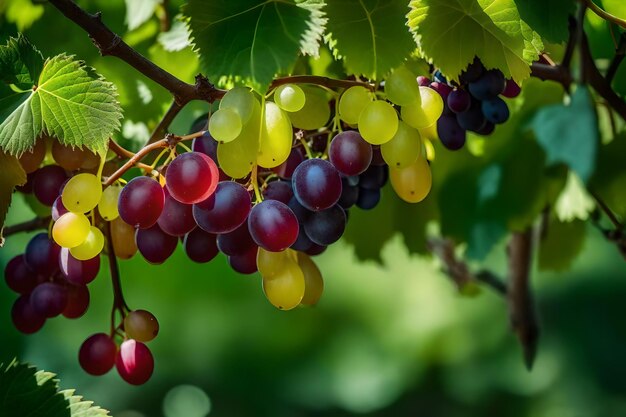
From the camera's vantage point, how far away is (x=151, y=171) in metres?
0.57

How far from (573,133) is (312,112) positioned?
240 mm

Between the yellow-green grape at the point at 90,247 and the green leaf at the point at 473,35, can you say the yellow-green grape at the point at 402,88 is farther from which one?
the yellow-green grape at the point at 90,247

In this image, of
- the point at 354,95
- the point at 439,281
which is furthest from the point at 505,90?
the point at 439,281

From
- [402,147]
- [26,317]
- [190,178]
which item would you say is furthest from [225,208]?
[26,317]

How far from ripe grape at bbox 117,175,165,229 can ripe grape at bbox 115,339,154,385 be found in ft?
0.38

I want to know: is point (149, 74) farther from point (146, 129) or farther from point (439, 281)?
point (439, 281)

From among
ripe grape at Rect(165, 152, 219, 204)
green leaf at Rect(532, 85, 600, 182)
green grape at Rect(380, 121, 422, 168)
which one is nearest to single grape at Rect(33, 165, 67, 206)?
ripe grape at Rect(165, 152, 219, 204)

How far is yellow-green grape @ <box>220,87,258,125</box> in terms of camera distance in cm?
55

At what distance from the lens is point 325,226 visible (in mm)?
579

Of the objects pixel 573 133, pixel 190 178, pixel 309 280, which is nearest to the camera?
pixel 573 133

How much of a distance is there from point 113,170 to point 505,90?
0.32m

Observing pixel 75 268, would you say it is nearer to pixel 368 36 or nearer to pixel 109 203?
pixel 109 203

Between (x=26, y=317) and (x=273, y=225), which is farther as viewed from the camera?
(x=26, y=317)

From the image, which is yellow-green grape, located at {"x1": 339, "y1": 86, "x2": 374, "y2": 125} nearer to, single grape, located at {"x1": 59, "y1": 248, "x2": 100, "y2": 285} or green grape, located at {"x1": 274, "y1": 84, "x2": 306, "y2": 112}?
green grape, located at {"x1": 274, "y1": 84, "x2": 306, "y2": 112}
